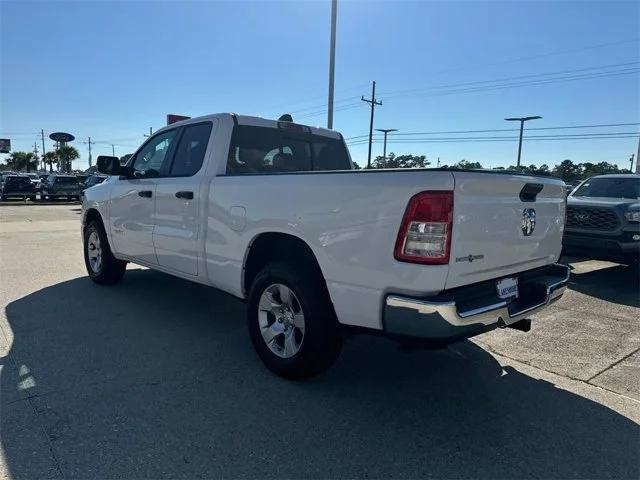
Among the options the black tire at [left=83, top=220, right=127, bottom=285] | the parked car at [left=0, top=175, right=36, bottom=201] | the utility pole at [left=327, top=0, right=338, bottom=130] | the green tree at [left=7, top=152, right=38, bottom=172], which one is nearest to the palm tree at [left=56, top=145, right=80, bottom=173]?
the green tree at [left=7, top=152, right=38, bottom=172]

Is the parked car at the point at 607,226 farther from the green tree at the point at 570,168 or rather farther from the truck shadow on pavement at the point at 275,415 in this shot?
the green tree at the point at 570,168

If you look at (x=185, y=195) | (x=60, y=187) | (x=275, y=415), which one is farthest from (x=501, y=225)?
(x=60, y=187)

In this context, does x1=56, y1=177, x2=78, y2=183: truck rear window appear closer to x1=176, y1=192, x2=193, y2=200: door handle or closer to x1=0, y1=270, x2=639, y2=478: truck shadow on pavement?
x1=0, y1=270, x2=639, y2=478: truck shadow on pavement

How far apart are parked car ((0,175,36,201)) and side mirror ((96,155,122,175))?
→ 1084 inches

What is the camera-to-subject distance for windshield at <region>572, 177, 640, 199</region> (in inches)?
336

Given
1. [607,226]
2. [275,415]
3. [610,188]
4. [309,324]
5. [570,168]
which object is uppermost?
[570,168]

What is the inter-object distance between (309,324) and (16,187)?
3098 centimetres

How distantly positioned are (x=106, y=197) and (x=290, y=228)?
367 centimetres

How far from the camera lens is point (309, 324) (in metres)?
3.21

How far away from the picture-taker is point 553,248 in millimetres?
3688

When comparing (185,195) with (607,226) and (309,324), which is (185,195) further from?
(607,226)

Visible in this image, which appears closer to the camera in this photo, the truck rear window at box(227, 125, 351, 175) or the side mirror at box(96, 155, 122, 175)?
the truck rear window at box(227, 125, 351, 175)

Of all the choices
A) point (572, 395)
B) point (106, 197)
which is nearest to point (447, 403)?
point (572, 395)

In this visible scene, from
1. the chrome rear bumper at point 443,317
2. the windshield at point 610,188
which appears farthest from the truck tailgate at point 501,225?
the windshield at point 610,188
